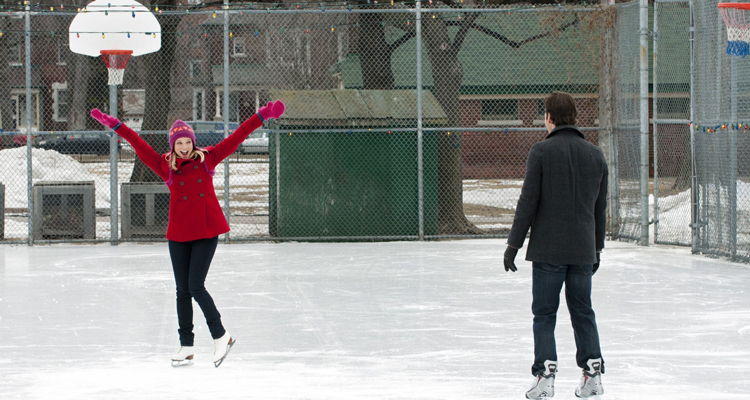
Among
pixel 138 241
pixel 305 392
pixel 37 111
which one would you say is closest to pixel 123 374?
pixel 305 392

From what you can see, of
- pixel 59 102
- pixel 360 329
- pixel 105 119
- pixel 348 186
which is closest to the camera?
pixel 105 119

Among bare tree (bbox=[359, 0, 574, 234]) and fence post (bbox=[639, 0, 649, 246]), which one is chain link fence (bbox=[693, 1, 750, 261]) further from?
bare tree (bbox=[359, 0, 574, 234])

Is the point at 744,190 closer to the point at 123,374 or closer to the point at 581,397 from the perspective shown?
the point at 581,397

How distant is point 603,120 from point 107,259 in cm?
743

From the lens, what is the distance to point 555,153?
479cm

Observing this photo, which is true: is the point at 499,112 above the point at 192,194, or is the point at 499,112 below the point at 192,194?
above

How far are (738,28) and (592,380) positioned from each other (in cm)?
638

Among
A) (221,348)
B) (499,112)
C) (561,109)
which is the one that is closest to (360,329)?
(221,348)

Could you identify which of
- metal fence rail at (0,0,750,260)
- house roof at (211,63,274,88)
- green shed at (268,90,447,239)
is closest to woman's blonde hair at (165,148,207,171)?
metal fence rail at (0,0,750,260)

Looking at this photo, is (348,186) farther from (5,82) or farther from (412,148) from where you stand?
(5,82)

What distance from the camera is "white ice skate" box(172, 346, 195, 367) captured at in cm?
572

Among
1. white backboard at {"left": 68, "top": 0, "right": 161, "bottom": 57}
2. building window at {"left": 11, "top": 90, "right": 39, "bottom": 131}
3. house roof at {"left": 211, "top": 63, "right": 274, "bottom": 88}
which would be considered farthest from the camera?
building window at {"left": 11, "top": 90, "right": 39, "bottom": 131}

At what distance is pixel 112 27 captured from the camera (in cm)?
1234

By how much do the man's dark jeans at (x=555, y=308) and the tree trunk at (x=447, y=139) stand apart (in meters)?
8.96
